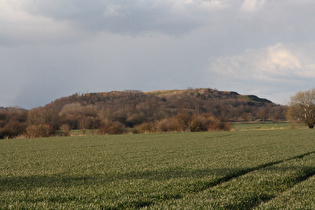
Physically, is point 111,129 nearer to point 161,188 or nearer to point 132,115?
point 132,115

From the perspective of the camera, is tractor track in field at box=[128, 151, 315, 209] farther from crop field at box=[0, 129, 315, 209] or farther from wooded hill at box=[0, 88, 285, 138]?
wooded hill at box=[0, 88, 285, 138]

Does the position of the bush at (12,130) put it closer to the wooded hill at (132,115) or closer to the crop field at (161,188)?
the wooded hill at (132,115)

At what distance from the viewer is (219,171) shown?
12680mm

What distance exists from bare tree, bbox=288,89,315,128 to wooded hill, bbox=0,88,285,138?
15950mm

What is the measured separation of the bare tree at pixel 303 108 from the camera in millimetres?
68188

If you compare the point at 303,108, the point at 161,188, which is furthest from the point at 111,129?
the point at 161,188

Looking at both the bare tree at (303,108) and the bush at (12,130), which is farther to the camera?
the bare tree at (303,108)

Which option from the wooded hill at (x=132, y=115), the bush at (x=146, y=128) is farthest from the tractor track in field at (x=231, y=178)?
the wooded hill at (x=132, y=115)

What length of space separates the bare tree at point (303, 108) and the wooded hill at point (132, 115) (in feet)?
52.3

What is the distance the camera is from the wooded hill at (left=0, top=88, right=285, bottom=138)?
210 ft

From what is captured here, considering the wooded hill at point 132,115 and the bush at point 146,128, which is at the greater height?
the wooded hill at point 132,115

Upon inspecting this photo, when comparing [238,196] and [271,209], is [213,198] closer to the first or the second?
[238,196]

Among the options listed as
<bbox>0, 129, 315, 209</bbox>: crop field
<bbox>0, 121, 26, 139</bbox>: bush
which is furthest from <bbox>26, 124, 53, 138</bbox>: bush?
<bbox>0, 129, 315, 209</bbox>: crop field

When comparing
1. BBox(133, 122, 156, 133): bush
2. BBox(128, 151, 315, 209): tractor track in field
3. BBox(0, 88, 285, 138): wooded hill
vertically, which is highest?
BBox(0, 88, 285, 138): wooded hill
